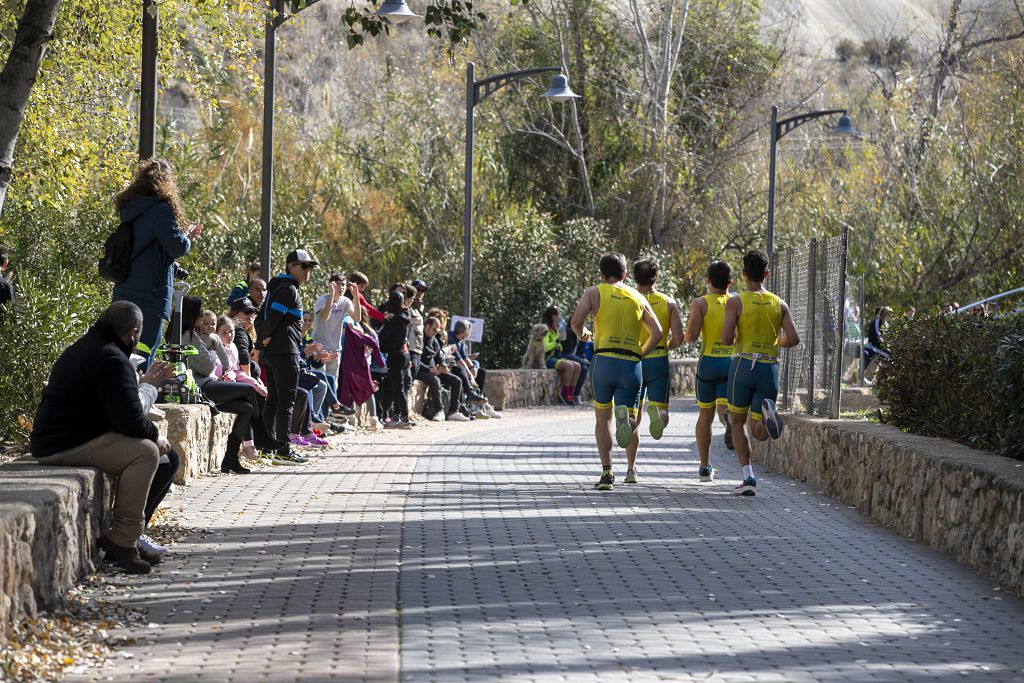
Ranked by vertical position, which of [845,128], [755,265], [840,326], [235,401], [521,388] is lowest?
[521,388]

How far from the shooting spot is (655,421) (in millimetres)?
13984

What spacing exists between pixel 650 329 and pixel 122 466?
5920 millimetres

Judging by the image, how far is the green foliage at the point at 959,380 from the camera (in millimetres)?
10148

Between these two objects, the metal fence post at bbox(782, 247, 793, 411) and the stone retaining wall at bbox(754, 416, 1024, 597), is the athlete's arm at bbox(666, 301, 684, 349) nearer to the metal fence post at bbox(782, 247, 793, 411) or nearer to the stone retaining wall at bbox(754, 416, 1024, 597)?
the stone retaining wall at bbox(754, 416, 1024, 597)

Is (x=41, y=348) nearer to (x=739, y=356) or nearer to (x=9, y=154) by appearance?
(x=9, y=154)

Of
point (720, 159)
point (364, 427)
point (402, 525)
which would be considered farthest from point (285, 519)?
point (720, 159)

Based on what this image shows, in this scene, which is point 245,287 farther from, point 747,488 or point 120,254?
point 747,488

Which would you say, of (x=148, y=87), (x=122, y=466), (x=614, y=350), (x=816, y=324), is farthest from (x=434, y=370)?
(x=122, y=466)

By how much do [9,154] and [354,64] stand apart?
182 feet

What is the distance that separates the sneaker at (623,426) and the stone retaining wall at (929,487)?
170 cm

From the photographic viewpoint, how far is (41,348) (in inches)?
499

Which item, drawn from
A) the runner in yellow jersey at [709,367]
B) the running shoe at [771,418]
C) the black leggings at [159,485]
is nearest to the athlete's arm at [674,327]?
the runner in yellow jersey at [709,367]

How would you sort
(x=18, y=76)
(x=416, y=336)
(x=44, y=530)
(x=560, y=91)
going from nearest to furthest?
(x=44, y=530)
(x=18, y=76)
(x=416, y=336)
(x=560, y=91)

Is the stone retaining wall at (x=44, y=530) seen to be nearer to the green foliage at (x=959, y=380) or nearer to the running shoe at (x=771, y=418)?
the green foliage at (x=959, y=380)
